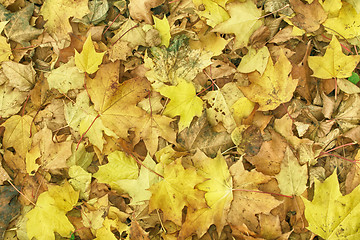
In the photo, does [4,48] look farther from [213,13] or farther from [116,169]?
[213,13]

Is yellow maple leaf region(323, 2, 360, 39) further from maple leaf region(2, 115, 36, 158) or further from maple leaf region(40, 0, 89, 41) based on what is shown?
maple leaf region(2, 115, 36, 158)

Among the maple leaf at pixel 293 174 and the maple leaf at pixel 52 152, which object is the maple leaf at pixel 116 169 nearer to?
the maple leaf at pixel 52 152

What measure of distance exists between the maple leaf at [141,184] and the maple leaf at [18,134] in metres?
0.56

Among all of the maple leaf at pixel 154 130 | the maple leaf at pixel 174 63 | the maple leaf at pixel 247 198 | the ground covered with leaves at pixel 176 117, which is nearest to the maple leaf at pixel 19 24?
the ground covered with leaves at pixel 176 117

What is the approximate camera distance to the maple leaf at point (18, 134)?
164cm

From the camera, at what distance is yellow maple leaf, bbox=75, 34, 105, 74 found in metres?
1.56

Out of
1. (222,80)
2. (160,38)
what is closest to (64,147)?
(160,38)

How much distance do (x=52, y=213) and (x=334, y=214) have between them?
1343 millimetres

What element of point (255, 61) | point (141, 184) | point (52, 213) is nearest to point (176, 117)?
point (141, 184)

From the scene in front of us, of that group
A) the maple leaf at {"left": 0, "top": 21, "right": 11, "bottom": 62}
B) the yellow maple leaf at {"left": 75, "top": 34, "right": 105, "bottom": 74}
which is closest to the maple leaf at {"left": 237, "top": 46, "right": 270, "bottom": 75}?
the yellow maple leaf at {"left": 75, "top": 34, "right": 105, "bottom": 74}

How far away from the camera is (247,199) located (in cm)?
144

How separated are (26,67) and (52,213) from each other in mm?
800

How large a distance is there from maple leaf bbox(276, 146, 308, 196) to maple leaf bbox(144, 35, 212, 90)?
2.01 ft

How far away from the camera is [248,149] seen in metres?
1.53
